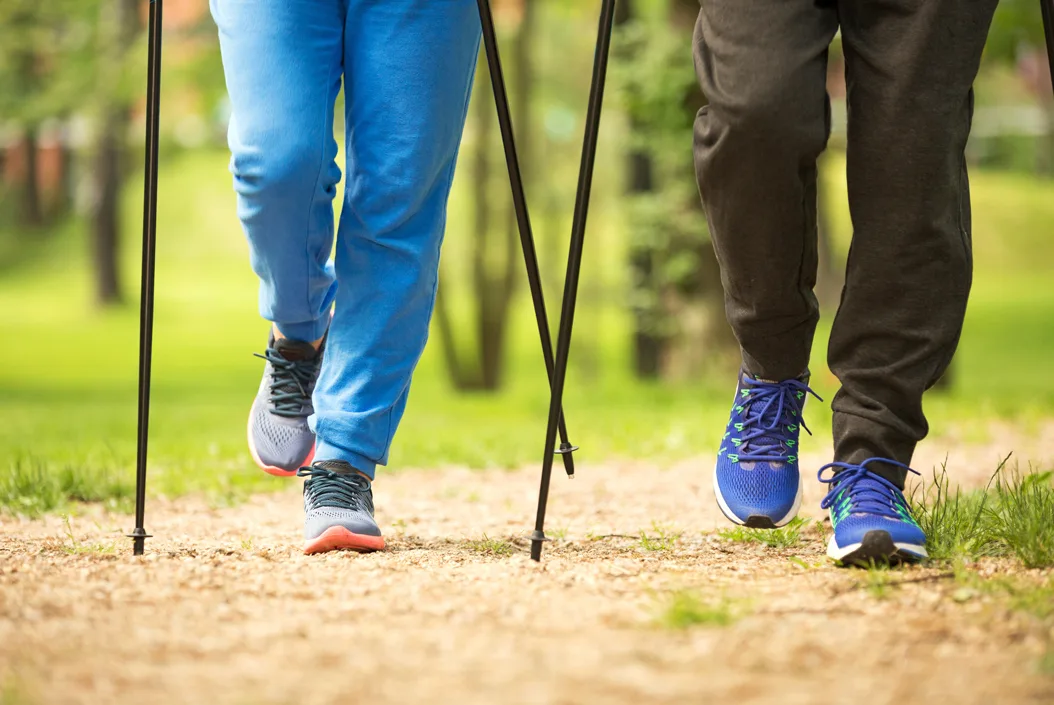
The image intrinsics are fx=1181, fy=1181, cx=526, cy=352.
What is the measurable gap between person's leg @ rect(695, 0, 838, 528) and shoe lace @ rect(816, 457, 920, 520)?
155 mm

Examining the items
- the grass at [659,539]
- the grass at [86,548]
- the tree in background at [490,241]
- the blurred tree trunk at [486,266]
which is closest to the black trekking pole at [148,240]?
the grass at [86,548]

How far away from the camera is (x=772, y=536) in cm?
287

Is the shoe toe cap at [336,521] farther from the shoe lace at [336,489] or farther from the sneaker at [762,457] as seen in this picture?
the sneaker at [762,457]

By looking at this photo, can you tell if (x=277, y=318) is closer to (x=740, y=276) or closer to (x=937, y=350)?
(x=740, y=276)

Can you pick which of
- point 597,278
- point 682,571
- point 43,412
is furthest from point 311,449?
point 597,278

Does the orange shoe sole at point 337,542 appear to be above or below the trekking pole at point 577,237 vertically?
below

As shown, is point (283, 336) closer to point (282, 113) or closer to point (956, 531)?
point (282, 113)

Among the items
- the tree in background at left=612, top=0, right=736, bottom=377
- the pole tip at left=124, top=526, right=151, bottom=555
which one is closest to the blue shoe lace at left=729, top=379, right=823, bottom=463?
the pole tip at left=124, top=526, right=151, bottom=555

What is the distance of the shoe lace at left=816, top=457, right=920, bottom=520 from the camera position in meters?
2.42

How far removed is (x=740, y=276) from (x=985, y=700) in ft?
3.85

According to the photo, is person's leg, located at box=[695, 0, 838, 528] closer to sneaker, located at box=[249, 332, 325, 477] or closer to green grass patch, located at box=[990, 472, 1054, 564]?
green grass patch, located at box=[990, 472, 1054, 564]

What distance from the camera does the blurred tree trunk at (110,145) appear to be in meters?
14.9

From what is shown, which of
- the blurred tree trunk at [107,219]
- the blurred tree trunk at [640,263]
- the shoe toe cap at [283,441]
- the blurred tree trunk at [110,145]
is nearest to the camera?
the shoe toe cap at [283,441]

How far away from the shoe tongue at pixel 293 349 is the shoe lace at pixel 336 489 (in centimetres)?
42
